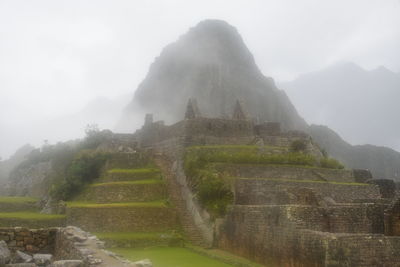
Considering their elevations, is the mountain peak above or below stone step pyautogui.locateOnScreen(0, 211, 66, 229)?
above

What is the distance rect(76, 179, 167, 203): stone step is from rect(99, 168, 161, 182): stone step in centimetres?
101

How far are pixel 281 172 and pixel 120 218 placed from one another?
953 centimetres

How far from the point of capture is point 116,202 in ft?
86.2

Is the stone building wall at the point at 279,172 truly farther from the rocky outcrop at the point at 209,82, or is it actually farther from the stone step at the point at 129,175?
the rocky outcrop at the point at 209,82

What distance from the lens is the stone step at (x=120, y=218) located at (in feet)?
79.4

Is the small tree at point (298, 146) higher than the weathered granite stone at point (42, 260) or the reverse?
higher

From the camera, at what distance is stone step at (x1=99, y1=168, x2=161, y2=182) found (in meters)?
28.7

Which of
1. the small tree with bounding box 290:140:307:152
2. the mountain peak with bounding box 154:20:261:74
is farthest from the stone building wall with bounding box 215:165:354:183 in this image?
the mountain peak with bounding box 154:20:261:74

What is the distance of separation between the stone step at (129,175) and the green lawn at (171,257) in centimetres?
732

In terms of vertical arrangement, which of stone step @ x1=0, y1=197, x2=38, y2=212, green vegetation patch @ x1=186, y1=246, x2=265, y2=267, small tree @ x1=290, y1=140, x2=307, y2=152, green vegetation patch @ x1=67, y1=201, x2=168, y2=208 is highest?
small tree @ x1=290, y1=140, x2=307, y2=152

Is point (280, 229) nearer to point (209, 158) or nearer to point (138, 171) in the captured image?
point (209, 158)

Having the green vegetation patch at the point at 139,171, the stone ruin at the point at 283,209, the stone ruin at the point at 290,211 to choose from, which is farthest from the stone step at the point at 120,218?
the green vegetation patch at the point at 139,171

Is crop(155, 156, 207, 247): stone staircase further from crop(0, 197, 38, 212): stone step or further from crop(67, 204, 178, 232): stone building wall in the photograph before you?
crop(0, 197, 38, 212): stone step

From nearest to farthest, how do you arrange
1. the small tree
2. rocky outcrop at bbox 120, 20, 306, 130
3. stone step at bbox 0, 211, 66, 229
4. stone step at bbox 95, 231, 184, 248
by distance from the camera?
stone step at bbox 95, 231, 184, 248
stone step at bbox 0, 211, 66, 229
the small tree
rocky outcrop at bbox 120, 20, 306, 130
